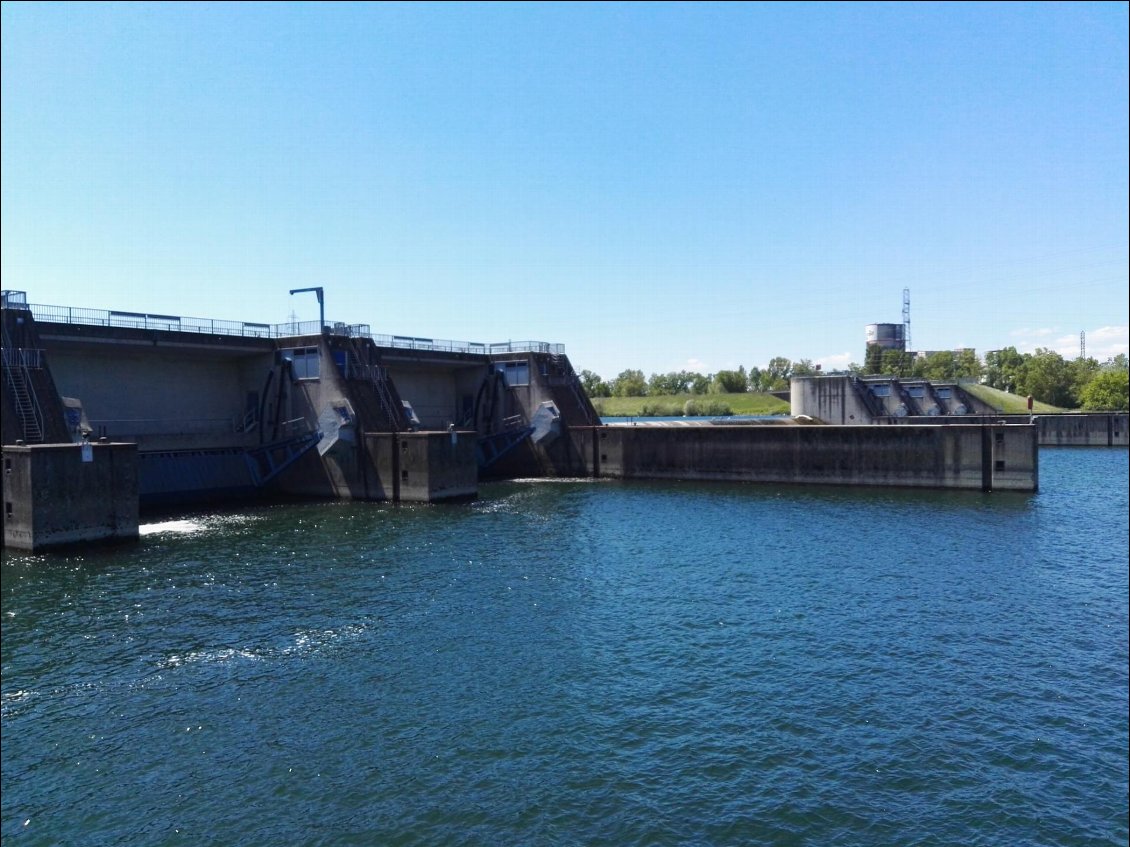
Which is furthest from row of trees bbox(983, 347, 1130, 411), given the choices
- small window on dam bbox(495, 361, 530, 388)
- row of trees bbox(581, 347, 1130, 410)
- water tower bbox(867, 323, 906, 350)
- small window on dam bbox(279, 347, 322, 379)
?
small window on dam bbox(279, 347, 322, 379)

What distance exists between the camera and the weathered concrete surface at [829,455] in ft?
177

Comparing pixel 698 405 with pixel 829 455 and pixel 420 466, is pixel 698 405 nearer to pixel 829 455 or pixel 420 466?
pixel 829 455

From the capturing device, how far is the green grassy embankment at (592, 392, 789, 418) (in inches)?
6870

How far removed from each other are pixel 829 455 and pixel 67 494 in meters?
48.2

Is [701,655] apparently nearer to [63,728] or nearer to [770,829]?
[770,829]

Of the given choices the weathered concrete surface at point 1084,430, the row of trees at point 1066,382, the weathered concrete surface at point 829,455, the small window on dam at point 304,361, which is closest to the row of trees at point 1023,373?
the row of trees at point 1066,382

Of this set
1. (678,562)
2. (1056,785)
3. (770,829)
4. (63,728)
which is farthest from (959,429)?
(63,728)

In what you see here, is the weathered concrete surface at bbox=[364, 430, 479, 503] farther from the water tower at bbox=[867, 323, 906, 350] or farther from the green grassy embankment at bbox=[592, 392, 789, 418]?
the water tower at bbox=[867, 323, 906, 350]

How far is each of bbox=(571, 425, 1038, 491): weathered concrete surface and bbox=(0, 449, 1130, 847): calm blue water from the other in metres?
18.8

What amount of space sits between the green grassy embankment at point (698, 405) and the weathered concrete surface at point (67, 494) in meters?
143

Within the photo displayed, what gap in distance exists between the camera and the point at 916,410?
329ft

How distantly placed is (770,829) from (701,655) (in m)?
8.05

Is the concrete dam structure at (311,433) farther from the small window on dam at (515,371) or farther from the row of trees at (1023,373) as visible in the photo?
the row of trees at (1023,373)

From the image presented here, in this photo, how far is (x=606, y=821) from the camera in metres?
13.6
